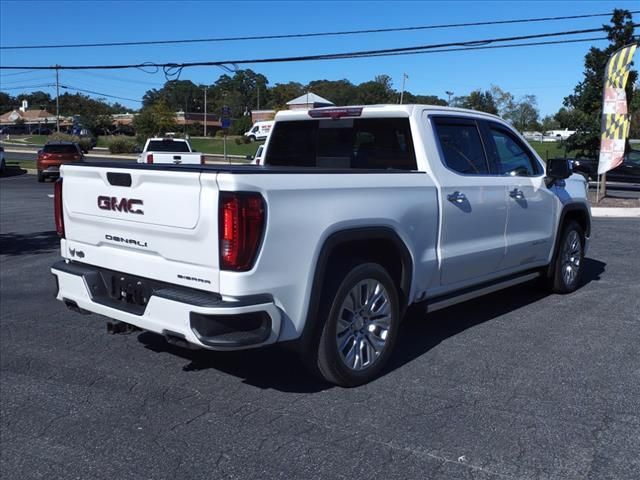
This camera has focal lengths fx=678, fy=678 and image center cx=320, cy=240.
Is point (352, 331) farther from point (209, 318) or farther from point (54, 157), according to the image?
point (54, 157)

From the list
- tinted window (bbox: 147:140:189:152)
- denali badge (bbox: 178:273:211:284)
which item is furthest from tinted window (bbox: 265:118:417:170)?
tinted window (bbox: 147:140:189:152)

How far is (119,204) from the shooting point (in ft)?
14.8

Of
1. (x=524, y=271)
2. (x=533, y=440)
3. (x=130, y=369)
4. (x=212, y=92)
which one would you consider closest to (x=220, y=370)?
(x=130, y=369)

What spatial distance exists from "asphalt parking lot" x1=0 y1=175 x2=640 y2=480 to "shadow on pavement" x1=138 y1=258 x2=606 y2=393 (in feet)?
0.07

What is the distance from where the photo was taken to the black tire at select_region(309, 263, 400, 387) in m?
4.47

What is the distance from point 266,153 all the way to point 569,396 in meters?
3.62

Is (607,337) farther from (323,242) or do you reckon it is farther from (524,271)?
(323,242)

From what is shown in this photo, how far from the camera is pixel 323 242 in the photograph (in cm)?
427

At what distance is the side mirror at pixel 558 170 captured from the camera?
682cm

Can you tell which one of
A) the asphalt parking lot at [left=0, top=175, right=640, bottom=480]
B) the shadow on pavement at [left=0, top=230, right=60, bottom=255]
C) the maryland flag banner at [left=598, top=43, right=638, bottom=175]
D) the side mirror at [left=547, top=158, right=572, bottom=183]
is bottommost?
the asphalt parking lot at [left=0, top=175, right=640, bottom=480]

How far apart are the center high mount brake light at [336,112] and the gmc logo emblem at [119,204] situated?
2252 millimetres

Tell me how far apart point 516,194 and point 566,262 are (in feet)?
5.43

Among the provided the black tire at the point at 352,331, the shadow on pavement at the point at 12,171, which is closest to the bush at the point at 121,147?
the shadow on pavement at the point at 12,171

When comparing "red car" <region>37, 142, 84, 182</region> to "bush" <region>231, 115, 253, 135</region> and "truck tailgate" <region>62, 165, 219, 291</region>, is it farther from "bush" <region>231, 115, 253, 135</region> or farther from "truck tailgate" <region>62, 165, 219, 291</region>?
"bush" <region>231, 115, 253, 135</region>
